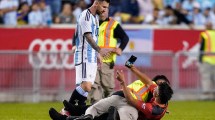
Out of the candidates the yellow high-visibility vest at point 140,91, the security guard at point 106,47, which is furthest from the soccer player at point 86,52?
the security guard at point 106,47

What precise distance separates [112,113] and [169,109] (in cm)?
687

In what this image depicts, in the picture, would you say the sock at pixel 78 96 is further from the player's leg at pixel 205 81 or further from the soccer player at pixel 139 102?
the player's leg at pixel 205 81

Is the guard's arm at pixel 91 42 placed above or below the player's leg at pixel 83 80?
above

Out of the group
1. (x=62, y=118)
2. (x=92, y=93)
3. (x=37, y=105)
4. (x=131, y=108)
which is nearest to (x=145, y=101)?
(x=131, y=108)

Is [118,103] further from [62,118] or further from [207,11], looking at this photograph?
[207,11]

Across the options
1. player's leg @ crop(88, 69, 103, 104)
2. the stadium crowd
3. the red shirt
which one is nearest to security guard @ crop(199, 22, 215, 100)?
the stadium crowd

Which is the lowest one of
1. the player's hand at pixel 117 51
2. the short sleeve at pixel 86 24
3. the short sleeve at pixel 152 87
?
the short sleeve at pixel 152 87

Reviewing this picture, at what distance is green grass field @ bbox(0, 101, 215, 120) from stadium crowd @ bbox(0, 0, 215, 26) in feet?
12.1

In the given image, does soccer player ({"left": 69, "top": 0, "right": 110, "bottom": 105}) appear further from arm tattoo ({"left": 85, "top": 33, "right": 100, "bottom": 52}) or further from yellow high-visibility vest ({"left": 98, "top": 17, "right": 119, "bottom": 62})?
yellow high-visibility vest ({"left": 98, "top": 17, "right": 119, "bottom": 62})

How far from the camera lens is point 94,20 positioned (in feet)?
48.1

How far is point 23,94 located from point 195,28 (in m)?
6.26

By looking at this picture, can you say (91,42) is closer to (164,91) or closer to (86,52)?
(86,52)

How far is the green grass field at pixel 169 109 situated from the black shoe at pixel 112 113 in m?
3.32

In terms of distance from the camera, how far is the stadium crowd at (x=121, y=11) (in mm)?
25078
